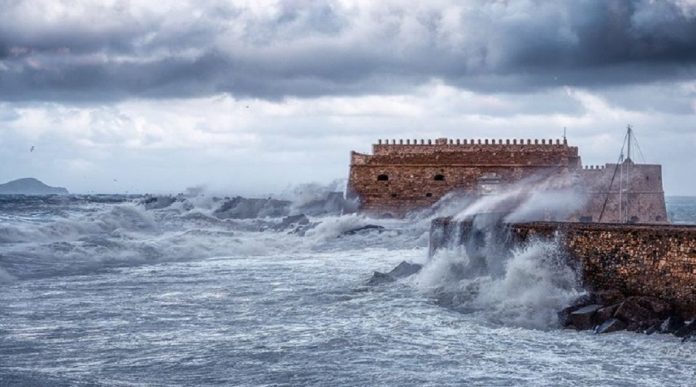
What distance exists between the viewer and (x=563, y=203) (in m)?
30.5

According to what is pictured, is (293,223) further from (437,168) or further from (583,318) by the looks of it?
(583,318)

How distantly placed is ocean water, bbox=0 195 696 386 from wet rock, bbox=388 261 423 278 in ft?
1.88

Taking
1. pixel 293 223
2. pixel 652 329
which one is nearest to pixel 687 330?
pixel 652 329

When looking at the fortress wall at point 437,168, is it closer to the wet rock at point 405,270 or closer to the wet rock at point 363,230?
the wet rock at point 363,230

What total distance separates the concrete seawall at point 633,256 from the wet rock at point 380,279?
10.5 feet

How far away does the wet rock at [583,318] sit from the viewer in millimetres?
11680

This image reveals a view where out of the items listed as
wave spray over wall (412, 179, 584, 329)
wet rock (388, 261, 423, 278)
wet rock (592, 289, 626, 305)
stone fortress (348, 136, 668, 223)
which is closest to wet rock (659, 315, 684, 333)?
wet rock (592, 289, 626, 305)

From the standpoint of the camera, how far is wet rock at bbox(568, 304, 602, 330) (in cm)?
1168

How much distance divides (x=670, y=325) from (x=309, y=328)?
4.51 m

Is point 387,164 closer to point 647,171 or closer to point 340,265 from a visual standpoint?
point 647,171

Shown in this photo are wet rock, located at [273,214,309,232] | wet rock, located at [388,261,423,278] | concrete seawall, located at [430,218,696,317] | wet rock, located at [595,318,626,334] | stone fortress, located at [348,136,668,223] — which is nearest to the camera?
wet rock, located at [595,318,626,334]

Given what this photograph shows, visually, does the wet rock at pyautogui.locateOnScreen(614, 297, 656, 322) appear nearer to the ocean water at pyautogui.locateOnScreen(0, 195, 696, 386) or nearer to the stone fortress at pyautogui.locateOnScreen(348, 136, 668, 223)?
the ocean water at pyautogui.locateOnScreen(0, 195, 696, 386)

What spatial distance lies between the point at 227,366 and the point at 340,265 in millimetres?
10771

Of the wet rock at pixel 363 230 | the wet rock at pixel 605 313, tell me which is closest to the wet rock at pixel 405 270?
the wet rock at pixel 605 313
